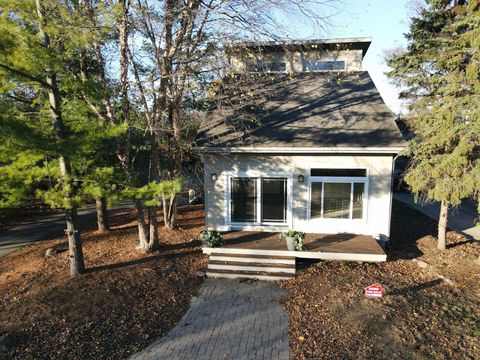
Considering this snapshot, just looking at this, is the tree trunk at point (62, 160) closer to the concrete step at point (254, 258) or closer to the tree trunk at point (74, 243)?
the tree trunk at point (74, 243)

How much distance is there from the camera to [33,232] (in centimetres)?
1224

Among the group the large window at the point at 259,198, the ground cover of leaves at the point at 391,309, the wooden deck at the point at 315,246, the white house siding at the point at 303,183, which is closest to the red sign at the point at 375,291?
the ground cover of leaves at the point at 391,309

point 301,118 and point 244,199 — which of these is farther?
point 301,118

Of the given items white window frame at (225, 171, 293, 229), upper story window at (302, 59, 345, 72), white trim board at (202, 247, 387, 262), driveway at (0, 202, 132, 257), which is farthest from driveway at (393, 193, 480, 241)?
driveway at (0, 202, 132, 257)

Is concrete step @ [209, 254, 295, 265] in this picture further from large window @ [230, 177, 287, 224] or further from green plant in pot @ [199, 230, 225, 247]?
large window @ [230, 177, 287, 224]

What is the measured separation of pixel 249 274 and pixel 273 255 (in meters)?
0.82

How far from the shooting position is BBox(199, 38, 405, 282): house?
29.1ft

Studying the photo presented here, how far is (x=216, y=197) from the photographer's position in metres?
9.73

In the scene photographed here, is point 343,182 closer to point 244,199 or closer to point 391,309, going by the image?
point 244,199

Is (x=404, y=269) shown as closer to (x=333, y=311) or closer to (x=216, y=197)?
(x=333, y=311)


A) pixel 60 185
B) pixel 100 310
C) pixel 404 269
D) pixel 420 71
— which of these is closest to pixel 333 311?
pixel 404 269

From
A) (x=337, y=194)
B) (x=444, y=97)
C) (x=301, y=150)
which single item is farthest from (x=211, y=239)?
(x=444, y=97)

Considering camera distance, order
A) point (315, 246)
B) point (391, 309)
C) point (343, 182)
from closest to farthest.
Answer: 1. point (391, 309)
2. point (315, 246)
3. point (343, 182)

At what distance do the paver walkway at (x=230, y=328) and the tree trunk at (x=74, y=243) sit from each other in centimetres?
295
